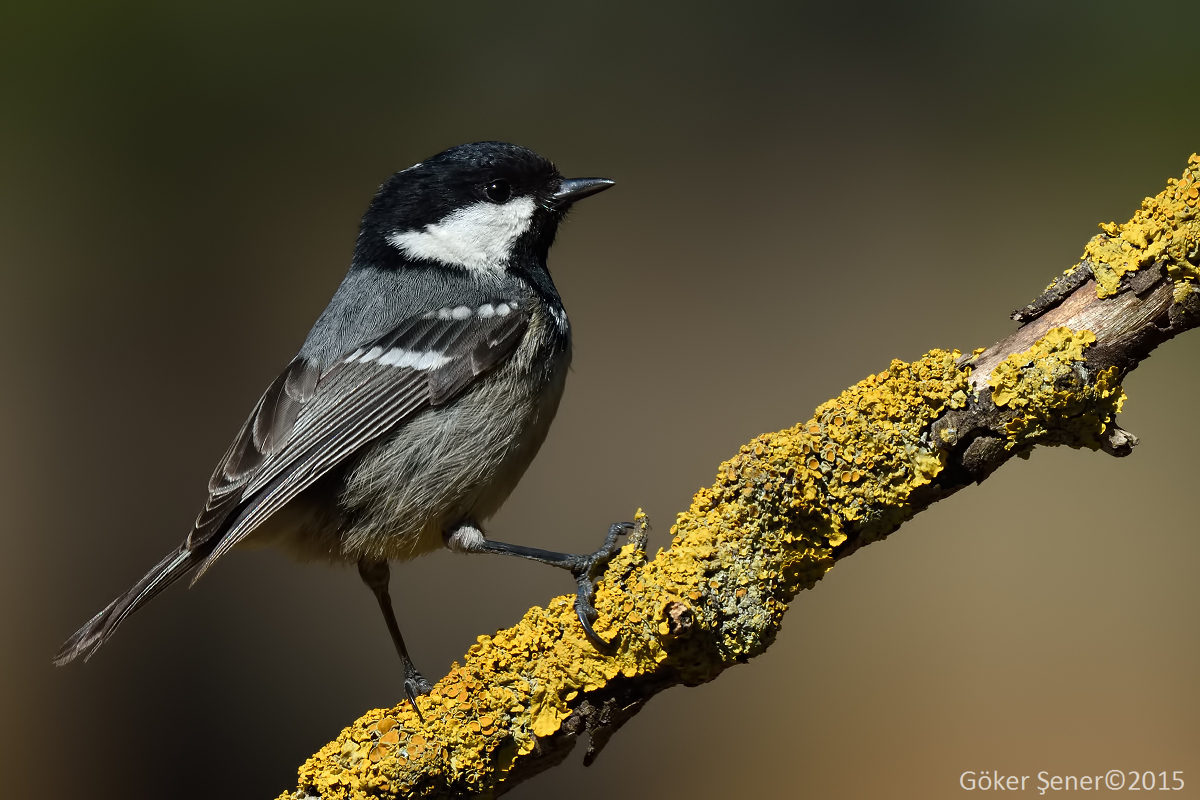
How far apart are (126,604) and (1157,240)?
77.6 inches

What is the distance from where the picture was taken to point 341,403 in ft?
7.03

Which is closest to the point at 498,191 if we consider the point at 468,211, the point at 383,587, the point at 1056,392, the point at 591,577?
the point at 468,211

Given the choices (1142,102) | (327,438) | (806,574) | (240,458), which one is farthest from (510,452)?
(1142,102)

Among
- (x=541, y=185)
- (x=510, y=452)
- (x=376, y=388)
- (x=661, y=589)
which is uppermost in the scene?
(x=541, y=185)

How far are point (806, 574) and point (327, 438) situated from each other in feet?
3.62

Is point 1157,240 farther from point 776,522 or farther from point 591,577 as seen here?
point 591,577

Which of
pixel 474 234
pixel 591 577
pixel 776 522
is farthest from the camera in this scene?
pixel 474 234

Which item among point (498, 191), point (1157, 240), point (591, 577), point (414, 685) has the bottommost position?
point (414, 685)

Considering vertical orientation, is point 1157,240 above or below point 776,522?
above

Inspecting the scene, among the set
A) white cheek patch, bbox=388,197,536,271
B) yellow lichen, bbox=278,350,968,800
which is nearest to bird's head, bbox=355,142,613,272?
white cheek patch, bbox=388,197,536,271

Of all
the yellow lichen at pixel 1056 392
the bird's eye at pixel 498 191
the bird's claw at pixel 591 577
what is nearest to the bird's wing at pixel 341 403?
the bird's eye at pixel 498 191

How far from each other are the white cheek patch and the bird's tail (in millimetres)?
943

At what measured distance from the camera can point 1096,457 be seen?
3553mm

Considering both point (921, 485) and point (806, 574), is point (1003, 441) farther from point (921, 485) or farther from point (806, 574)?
point (806, 574)
